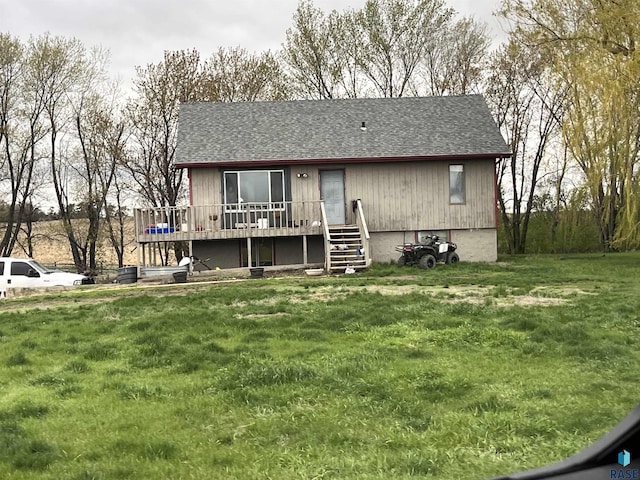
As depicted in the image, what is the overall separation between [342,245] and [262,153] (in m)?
4.45

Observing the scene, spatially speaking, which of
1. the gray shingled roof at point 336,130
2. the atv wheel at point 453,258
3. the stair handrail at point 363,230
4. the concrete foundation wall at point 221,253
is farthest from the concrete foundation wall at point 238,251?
the atv wheel at point 453,258

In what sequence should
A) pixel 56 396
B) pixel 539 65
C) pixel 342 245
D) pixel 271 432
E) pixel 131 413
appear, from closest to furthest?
1. pixel 271 432
2. pixel 131 413
3. pixel 56 396
4. pixel 342 245
5. pixel 539 65

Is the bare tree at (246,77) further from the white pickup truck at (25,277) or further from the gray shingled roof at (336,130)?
the white pickup truck at (25,277)

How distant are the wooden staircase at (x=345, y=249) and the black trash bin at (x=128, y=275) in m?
5.89

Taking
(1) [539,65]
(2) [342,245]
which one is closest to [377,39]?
(1) [539,65]

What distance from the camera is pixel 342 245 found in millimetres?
19844

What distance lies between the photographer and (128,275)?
1997 cm

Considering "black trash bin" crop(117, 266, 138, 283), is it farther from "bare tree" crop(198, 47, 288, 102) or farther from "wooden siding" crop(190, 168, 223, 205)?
"bare tree" crop(198, 47, 288, 102)

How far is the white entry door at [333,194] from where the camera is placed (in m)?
22.3

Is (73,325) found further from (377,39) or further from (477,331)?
(377,39)

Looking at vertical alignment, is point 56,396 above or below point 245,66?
below

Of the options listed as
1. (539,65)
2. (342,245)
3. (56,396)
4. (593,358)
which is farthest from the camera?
(539,65)

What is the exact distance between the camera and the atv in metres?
19.6

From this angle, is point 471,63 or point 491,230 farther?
point 471,63
